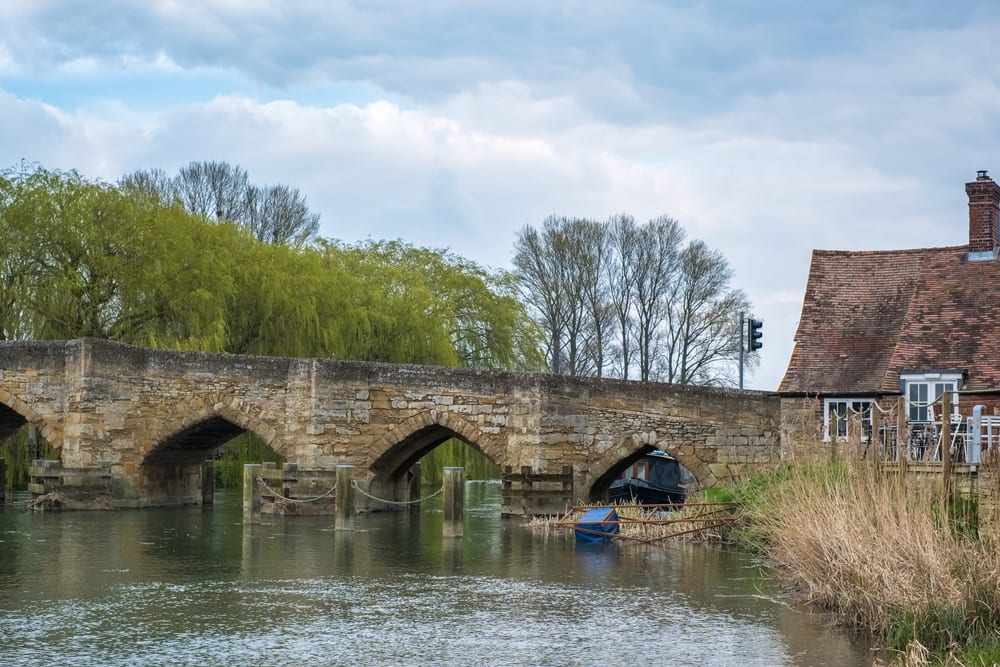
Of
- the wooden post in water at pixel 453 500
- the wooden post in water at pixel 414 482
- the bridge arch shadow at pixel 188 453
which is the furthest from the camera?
the wooden post in water at pixel 414 482

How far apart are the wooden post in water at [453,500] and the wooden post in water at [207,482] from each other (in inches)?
372

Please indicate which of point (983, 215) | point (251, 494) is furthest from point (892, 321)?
point (251, 494)

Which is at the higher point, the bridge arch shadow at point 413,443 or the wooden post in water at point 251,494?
the bridge arch shadow at point 413,443

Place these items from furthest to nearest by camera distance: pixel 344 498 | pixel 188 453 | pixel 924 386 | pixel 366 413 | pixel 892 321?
pixel 188 453
pixel 892 321
pixel 366 413
pixel 924 386
pixel 344 498

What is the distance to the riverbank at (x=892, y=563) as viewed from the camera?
9875 millimetres

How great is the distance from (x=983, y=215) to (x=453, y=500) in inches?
477

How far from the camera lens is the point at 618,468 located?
24219mm

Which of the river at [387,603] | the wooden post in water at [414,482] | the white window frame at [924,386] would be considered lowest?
the river at [387,603]

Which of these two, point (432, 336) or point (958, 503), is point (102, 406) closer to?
point (432, 336)

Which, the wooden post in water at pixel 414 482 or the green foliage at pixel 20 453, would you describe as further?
the green foliage at pixel 20 453

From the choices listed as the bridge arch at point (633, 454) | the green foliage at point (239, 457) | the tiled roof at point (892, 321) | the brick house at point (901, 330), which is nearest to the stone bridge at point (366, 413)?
the bridge arch at point (633, 454)

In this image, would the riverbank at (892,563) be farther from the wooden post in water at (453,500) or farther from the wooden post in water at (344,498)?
the wooden post in water at (344,498)

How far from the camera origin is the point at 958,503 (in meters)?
14.0

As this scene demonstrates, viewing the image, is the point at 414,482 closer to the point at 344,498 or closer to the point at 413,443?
the point at 413,443
